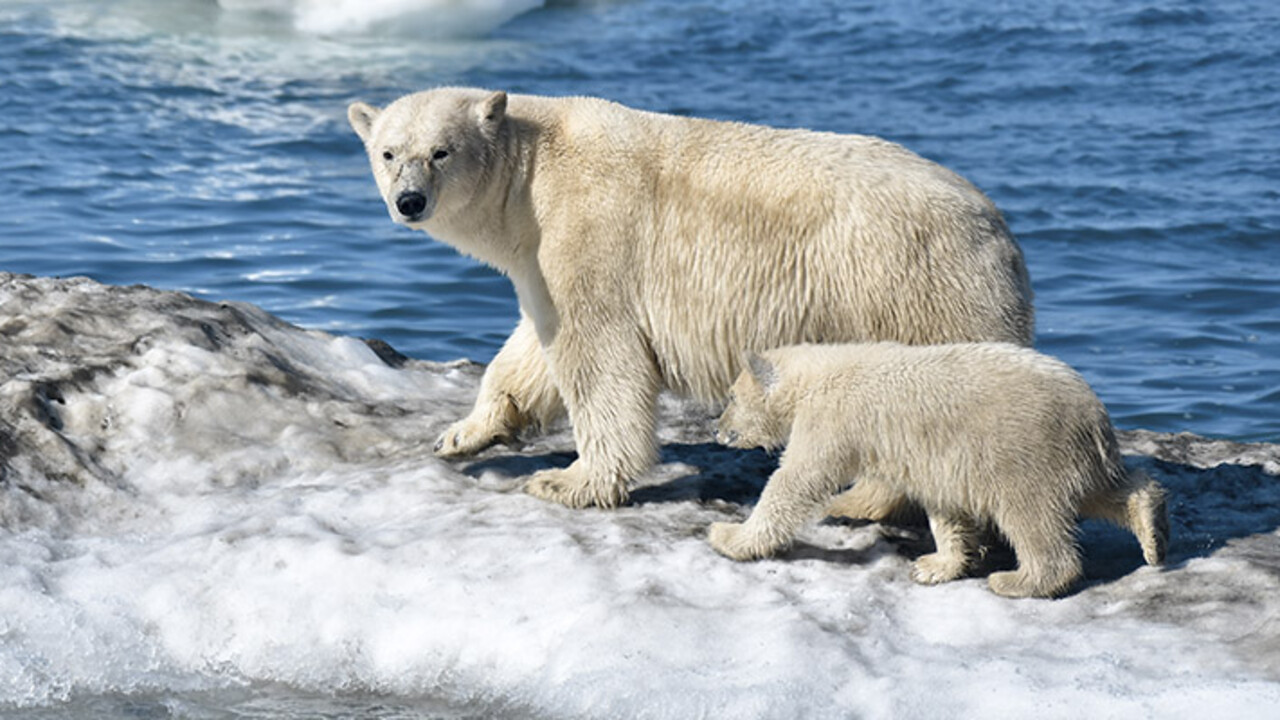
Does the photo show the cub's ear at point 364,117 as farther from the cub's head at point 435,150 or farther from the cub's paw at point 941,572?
the cub's paw at point 941,572

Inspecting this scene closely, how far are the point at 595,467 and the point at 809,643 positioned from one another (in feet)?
4.68

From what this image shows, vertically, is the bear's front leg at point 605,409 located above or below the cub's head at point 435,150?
below

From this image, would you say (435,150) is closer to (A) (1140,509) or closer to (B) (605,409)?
(B) (605,409)

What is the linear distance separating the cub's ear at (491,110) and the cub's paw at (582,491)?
1299 millimetres

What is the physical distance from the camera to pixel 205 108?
18641 millimetres

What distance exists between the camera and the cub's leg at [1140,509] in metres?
5.28

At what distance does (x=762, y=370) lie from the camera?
5.61 m

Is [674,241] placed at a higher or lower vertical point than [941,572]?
higher

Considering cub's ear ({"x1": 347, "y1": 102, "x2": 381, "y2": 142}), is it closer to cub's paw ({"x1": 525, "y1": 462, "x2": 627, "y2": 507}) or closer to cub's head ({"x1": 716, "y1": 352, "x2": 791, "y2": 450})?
cub's paw ({"x1": 525, "y1": 462, "x2": 627, "y2": 507})

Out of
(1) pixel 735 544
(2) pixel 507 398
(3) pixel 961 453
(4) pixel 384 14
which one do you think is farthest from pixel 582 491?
(4) pixel 384 14

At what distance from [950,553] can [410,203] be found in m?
2.20

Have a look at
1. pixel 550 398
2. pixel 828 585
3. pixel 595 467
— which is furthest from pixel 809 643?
pixel 550 398

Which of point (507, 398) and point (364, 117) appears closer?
point (364, 117)

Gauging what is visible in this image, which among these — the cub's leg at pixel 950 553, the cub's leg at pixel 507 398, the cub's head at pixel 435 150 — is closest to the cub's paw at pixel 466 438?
the cub's leg at pixel 507 398
